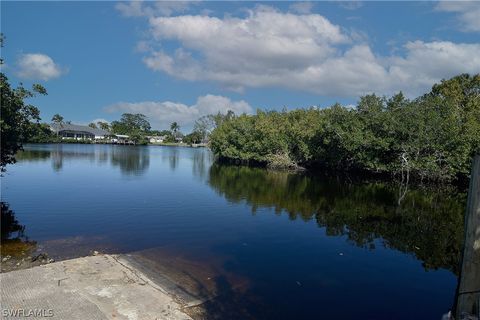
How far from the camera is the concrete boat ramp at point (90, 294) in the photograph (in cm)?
778

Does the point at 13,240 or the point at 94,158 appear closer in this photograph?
the point at 13,240

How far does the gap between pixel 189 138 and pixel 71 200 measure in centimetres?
13347

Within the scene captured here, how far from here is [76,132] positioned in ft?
417

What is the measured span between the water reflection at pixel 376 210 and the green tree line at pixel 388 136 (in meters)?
3.86

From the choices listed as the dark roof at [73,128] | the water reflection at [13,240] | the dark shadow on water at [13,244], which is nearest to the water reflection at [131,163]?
the water reflection at [13,240]

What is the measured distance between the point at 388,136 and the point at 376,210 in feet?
61.1

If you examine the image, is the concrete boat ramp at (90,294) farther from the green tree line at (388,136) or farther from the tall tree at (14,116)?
the green tree line at (388,136)

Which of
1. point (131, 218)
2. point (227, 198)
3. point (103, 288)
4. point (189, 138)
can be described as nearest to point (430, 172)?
point (227, 198)

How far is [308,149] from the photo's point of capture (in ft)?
178

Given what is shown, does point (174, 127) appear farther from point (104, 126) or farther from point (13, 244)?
point (13, 244)

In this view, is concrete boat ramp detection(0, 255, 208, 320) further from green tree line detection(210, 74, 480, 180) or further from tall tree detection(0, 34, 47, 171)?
green tree line detection(210, 74, 480, 180)

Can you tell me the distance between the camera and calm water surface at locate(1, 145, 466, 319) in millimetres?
10492

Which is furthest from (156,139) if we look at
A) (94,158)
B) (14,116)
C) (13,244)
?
(13,244)

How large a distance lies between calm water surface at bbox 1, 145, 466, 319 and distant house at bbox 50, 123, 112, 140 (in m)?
99.8
